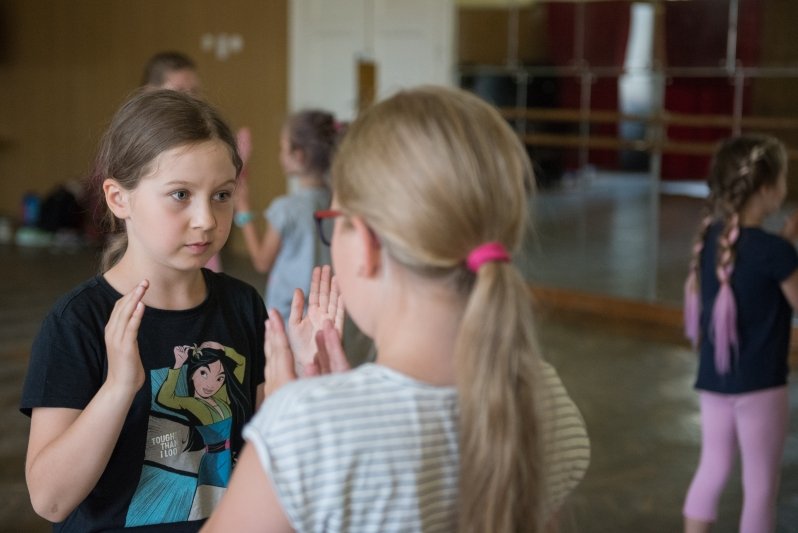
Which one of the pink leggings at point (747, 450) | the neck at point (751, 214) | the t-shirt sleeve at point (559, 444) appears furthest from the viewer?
the neck at point (751, 214)

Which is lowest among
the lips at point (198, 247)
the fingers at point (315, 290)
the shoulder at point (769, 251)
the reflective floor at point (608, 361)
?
the reflective floor at point (608, 361)

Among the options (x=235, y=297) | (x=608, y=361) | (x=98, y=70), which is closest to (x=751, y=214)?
(x=235, y=297)

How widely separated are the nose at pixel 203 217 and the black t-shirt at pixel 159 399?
14cm

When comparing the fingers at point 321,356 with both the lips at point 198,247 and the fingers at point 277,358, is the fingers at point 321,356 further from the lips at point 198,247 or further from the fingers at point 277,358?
the lips at point 198,247

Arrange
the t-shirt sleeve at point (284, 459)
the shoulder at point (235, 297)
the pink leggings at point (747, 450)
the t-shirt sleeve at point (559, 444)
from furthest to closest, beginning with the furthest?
the pink leggings at point (747, 450) < the shoulder at point (235, 297) < the t-shirt sleeve at point (559, 444) < the t-shirt sleeve at point (284, 459)

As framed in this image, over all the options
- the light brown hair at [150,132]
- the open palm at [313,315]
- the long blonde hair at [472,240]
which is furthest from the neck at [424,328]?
the light brown hair at [150,132]

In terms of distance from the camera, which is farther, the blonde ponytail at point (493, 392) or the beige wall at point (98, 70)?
the beige wall at point (98, 70)

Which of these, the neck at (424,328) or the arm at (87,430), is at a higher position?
the neck at (424,328)

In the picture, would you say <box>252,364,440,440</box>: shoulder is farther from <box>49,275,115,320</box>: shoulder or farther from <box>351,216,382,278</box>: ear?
<box>49,275,115,320</box>: shoulder

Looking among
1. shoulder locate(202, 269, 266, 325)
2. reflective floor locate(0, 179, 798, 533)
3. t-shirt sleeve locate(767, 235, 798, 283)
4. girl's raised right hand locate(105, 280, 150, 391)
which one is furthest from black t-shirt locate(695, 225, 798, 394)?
girl's raised right hand locate(105, 280, 150, 391)

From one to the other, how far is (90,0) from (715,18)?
19.7ft

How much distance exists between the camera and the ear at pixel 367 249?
115 cm

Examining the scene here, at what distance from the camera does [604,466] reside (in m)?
3.82

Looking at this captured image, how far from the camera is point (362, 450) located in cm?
109
